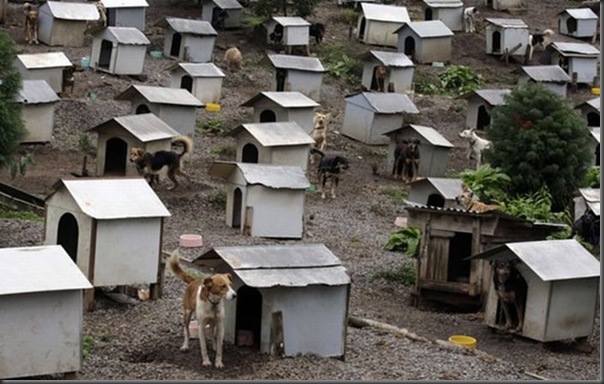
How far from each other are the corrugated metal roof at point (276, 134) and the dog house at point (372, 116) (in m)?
6.47

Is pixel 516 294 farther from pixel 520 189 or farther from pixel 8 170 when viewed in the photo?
pixel 8 170

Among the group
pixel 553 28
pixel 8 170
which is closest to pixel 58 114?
pixel 8 170

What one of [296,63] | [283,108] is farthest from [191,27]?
[283,108]

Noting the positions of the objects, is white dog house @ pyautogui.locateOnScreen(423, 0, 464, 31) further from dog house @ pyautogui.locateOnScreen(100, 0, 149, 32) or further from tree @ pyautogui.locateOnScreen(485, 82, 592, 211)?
tree @ pyautogui.locateOnScreen(485, 82, 592, 211)

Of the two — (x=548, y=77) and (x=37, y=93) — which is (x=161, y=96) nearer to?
(x=37, y=93)

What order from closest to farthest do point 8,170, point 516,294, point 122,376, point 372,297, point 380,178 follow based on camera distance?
point 122,376, point 516,294, point 372,297, point 8,170, point 380,178

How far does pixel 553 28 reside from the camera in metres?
63.5

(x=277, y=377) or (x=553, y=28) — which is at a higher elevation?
(x=277, y=377)

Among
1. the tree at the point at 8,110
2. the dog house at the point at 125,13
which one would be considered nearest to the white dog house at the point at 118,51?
the dog house at the point at 125,13

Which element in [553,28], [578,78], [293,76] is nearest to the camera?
[293,76]

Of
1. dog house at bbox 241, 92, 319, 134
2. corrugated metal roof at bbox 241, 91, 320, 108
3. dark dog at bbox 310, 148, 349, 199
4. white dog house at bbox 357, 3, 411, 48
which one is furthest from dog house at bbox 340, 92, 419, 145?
white dog house at bbox 357, 3, 411, 48

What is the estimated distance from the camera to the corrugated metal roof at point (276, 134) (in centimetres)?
3731

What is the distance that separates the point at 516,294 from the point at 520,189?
11157mm

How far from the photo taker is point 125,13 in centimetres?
5331
